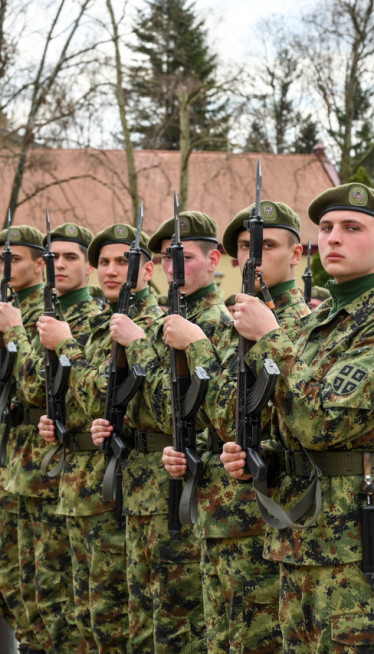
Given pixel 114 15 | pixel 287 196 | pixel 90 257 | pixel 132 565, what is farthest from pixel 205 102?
pixel 132 565

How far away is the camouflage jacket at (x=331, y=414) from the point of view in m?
3.40

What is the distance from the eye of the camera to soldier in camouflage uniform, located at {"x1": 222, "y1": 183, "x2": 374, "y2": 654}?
3.40 meters

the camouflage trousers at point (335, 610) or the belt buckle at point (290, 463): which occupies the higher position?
the belt buckle at point (290, 463)

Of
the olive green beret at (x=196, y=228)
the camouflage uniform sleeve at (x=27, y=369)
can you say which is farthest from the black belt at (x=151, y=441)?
the camouflage uniform sleeve at (x=27, y=369)

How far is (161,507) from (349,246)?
197 cm

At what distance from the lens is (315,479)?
351 centimetres

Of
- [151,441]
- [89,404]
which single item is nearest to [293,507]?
[151,441]

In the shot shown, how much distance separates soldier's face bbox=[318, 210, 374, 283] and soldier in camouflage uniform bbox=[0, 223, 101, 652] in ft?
9.76

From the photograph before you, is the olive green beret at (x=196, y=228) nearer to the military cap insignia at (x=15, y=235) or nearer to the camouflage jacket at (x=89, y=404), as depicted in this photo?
the camouflage jacket at (x=89, y=404)

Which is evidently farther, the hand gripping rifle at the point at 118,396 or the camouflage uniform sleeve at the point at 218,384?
the hand gripping rifle at the point at 118,396

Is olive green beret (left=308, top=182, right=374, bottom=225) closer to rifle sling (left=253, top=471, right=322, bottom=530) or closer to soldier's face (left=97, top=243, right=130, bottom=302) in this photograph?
rifle sling (left=253, top=471, right=322, bottom=530)

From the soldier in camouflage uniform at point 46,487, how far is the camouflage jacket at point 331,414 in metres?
2.96

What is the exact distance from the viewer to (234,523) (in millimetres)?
4445

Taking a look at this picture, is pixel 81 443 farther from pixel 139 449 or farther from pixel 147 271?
pixel 147 271
